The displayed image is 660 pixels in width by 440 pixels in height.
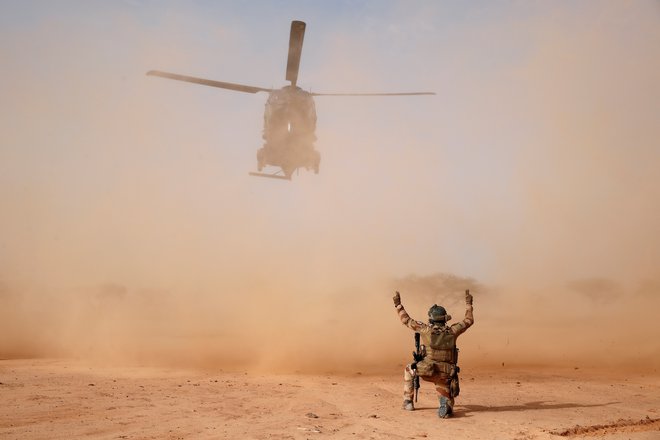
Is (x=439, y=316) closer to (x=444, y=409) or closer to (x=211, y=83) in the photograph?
(x=444, y=409)

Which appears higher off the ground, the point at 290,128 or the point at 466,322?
the point at 290,128

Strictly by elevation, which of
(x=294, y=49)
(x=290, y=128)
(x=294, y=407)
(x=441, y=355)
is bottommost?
(x=294, y=407)

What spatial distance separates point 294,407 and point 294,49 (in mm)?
8600

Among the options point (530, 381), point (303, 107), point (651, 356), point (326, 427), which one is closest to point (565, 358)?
point (651, 356)

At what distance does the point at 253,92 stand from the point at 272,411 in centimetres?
948

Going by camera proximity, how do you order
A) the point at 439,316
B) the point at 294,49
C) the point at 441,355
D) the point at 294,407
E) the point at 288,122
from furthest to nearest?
the point at 288,122 < the point at 294,49 < the point at 294,407 < the point at 439,316 < the point at 441,355

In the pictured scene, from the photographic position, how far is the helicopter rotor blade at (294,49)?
458 inches

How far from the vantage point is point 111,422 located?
6656mm

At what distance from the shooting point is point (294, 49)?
12680mm

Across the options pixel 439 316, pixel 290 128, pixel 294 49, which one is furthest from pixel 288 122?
pixel 439 316

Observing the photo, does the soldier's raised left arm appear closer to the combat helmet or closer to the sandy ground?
the combat helmet

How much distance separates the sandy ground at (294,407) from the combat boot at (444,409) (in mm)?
135

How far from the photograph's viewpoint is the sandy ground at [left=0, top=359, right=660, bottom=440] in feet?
20.7

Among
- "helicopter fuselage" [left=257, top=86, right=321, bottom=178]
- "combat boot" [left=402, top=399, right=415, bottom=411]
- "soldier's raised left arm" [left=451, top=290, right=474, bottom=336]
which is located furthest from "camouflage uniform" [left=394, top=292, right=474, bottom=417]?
"helicopter fuselage" [left=257, top=86, right=321, bottom=178]
